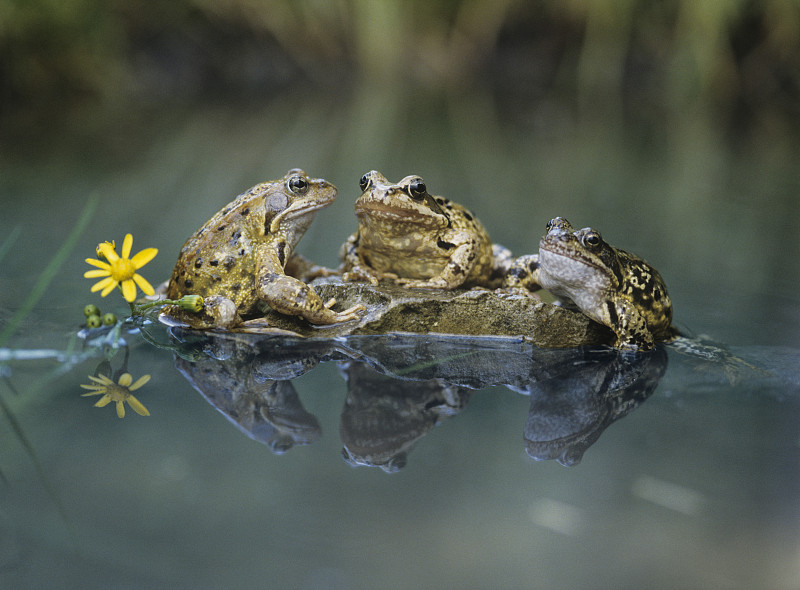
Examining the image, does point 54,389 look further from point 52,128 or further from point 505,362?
point 52,128

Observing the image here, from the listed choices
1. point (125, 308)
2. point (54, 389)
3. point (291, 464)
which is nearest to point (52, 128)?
point (125, 308)

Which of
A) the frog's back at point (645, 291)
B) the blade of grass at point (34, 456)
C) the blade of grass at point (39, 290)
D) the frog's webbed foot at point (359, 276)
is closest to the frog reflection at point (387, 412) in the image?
the frog's webbed foot at point (359, 276)

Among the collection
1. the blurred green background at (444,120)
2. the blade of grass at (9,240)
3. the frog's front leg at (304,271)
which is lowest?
the frog's front leg at (304,271)

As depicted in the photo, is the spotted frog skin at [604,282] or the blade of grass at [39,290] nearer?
the blade of grass at [39,290]

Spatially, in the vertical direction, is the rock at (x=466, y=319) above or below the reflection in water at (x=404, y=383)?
above

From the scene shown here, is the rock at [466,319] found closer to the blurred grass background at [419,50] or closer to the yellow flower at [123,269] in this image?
the yellow flower at [123,269]

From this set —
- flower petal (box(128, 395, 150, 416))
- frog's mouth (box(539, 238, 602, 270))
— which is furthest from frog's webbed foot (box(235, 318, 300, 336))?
frog's mouth (box(539, 238, 602, 270))
